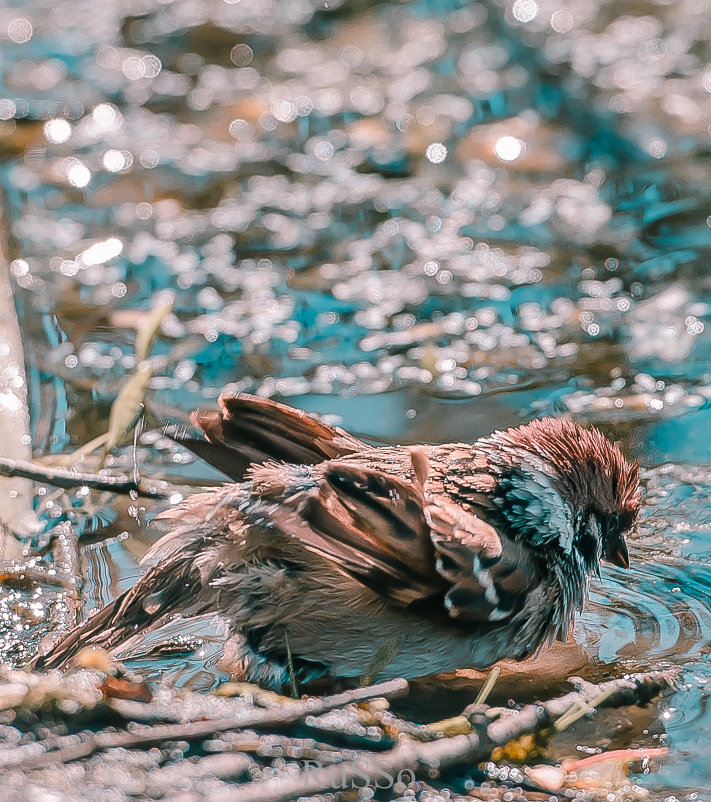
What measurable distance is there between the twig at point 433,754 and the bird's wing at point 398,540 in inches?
19.2

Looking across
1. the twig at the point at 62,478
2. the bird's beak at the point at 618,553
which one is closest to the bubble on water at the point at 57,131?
the twig at the point at 62,478

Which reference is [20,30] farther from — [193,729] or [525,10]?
[193,729]

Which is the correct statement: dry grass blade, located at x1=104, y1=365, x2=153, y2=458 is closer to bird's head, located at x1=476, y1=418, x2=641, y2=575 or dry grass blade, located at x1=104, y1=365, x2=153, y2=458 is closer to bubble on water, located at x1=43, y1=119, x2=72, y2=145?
bird's head, located at x1=476, y1=418, x2=641, y2=575

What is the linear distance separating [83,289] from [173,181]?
57.6 inches

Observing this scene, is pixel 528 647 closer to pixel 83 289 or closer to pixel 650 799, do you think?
pixel 650 799

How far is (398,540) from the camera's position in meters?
4.39

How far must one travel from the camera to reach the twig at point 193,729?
135 inches

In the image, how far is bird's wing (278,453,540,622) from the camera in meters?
4.33

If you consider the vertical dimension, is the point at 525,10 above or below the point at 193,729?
above

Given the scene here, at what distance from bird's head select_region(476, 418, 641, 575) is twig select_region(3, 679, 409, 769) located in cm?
114

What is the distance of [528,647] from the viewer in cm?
476

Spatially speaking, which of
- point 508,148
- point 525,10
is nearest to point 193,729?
point 508,148

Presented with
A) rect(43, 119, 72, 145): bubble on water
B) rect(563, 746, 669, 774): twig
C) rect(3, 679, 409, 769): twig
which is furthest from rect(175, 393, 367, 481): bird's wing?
rect(43, 119, 72, 145): bubble on water

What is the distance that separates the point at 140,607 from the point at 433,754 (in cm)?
138
